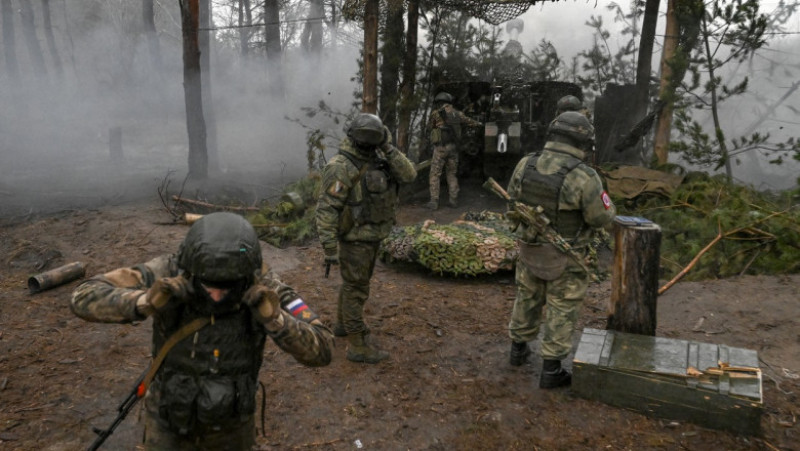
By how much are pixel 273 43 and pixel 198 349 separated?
20.0 metres

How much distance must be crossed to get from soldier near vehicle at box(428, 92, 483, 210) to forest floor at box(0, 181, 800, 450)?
347 cm

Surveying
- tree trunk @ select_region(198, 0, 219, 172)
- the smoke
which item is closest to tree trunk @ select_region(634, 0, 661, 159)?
the smoke

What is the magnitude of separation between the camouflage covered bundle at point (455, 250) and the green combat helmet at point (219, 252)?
17.1 feet

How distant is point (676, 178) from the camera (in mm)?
9336

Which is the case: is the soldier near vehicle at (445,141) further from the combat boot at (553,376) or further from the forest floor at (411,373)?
the combat boot at (553,376)

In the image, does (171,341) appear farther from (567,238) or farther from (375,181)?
(567,238)

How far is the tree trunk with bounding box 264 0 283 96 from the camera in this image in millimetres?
19547

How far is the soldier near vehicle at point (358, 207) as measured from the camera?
4863 mm

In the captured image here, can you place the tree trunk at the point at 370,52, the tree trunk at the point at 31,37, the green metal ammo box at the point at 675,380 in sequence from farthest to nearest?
the tree trunk at the point at 31,37 < the tree trunk at the point at 370,52 < the green metal ammo box at the point at 675,380

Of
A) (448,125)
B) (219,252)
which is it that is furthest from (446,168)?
(219,252)

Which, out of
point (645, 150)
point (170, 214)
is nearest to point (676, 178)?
point (645, 150)

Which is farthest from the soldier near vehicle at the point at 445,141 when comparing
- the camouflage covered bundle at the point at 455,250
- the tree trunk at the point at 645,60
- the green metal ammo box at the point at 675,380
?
the green metal ammo box at the point at 675,380

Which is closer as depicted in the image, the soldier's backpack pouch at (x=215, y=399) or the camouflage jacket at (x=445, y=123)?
the soldier's backpack pouch at (x=215, y=399)

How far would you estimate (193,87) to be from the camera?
1272 centimetres
